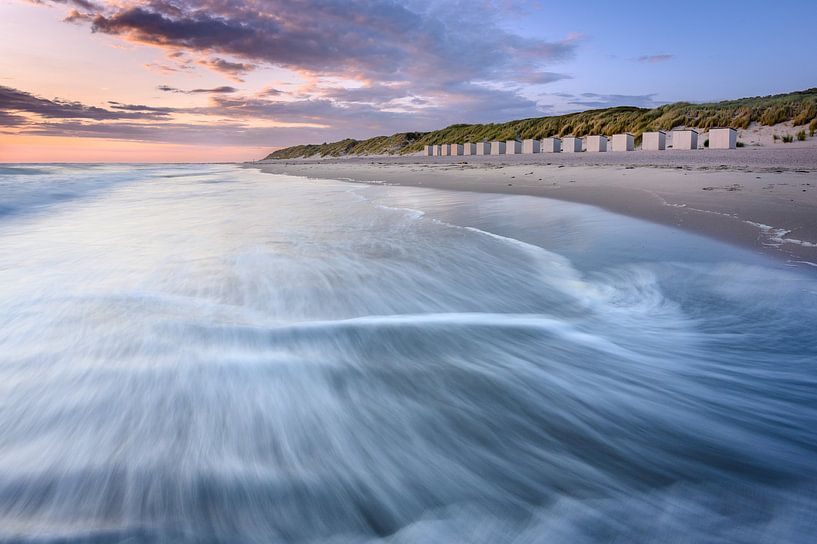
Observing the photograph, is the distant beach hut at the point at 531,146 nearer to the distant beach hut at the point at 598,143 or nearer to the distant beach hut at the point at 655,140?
the distant beach hut at the point at 598,143

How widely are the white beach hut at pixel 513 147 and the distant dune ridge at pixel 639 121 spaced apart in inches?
175

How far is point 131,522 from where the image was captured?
112 centimetres

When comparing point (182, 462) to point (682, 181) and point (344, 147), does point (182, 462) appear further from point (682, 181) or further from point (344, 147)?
point (344, 147)

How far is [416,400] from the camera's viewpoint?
1.70 metres

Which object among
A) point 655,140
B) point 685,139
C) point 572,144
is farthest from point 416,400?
point 572,144

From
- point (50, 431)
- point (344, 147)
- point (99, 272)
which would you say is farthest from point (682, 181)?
point (344, 147)

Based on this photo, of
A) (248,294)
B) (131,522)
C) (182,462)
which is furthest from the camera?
(248,294)

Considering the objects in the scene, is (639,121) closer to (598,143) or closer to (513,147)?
(598,143)

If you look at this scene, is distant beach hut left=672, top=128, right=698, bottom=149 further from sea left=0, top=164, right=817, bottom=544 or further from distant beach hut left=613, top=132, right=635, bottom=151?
sea left=0, top=164, right=817, bottom=544

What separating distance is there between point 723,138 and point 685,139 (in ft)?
5.78

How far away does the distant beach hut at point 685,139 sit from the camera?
17984 mm

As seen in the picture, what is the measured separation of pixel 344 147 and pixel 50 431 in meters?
74.7

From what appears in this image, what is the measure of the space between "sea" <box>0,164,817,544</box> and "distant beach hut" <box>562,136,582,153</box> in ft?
73.7

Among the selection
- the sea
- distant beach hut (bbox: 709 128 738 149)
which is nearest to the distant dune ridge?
distant beach hut (bbox: 709 128 738 149)
